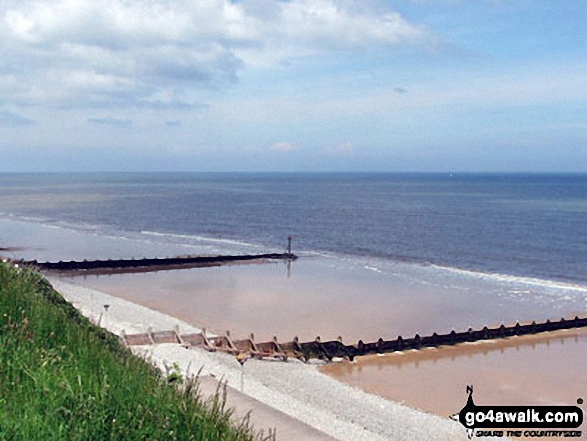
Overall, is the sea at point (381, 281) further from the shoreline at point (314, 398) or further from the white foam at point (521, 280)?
the shoreline at point (314, 398)

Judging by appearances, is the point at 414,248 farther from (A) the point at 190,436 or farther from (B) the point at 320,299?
(A) the point at 190,436

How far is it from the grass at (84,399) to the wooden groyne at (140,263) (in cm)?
4615

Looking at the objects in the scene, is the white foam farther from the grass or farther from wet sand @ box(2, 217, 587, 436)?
the grass

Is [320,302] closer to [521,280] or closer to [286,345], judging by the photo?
[286,345]

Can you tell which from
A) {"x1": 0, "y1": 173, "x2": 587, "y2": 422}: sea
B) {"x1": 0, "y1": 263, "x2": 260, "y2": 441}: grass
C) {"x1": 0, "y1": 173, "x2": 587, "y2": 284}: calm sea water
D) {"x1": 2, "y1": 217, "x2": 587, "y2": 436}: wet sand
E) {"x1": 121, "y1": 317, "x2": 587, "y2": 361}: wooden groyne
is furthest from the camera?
{"x1": 0, "y1": 173, "x2": 587, "y2": 284}: calm sea water

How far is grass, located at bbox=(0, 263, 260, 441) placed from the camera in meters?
5.97

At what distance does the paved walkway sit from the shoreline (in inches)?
39.6

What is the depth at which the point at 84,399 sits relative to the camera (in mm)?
6359

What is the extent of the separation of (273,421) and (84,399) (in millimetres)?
10215

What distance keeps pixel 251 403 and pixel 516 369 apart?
1652 centimetres

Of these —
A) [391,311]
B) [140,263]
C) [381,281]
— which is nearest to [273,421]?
[391,311]

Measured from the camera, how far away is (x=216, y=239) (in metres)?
79.2

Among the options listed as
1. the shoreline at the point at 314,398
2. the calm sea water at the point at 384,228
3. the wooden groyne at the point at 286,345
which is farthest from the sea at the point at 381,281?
the shoreline at the point at 314,398

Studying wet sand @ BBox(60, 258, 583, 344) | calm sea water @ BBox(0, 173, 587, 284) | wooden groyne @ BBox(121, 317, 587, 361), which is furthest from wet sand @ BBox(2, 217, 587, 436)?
calm sea water @ BBox(0, 173, 587, 284)
